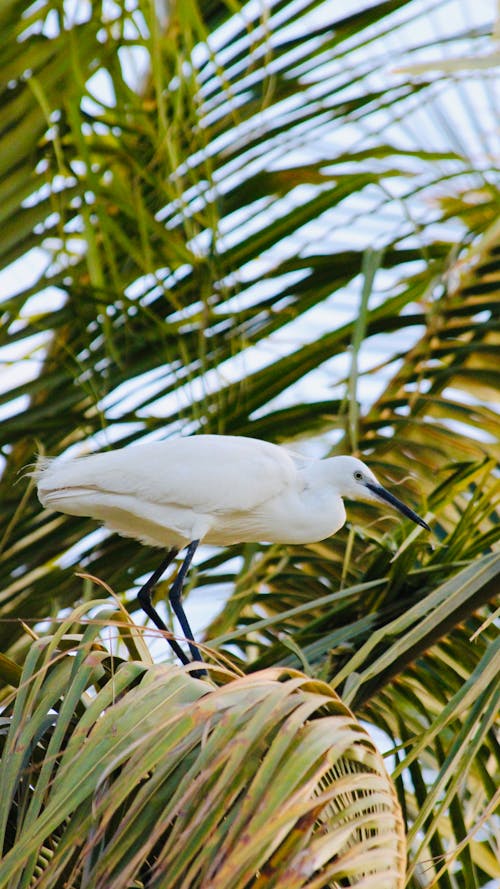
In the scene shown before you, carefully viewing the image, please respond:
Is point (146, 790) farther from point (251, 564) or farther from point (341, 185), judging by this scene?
point (341, 185)

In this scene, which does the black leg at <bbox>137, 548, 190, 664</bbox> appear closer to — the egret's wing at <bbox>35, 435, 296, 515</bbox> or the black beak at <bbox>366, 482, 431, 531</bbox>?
the egret's wing at <bbox>35, 435, 296, 515</bbox>

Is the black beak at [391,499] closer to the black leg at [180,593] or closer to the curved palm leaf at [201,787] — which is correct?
the black leg at [180,593]

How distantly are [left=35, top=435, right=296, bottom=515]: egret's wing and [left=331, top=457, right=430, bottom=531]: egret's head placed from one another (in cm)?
13

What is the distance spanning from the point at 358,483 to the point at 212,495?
286mm

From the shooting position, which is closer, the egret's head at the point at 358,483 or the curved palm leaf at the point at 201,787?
the curved palm leaf at the point at 201,787

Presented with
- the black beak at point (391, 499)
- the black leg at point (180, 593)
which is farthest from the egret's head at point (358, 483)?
the black leg at point (180, 593)

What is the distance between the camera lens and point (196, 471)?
2.56 metres

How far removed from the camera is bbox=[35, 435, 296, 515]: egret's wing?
7.98 ft

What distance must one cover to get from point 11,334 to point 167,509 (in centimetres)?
46

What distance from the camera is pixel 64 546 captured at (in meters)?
2.48

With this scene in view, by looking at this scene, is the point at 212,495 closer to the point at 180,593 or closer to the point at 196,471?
the point at 196,471

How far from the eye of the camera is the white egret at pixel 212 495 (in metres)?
2.46

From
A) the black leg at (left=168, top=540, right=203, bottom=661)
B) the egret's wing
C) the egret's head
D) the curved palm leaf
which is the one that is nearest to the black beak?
the egret's head

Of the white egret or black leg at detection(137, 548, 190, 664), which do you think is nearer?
the white egret
